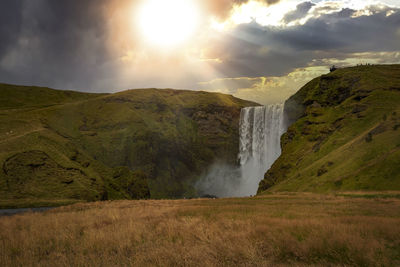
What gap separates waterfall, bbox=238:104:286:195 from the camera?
227 ft

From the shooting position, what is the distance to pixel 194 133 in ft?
330

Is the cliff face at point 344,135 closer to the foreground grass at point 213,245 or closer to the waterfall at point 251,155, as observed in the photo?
the waterfall at point 251,155

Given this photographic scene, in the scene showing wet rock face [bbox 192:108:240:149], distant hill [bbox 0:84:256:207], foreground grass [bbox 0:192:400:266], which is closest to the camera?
foreground grass [bbox 0:192:400:266]

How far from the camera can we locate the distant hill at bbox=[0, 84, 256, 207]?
3569 cm

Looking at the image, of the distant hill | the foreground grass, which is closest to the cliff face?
the foreground grass

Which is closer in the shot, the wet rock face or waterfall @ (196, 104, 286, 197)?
waterfall @ (196, 104, 286, 197)

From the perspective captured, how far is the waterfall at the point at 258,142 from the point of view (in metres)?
69.1

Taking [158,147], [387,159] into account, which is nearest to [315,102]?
[387,159]

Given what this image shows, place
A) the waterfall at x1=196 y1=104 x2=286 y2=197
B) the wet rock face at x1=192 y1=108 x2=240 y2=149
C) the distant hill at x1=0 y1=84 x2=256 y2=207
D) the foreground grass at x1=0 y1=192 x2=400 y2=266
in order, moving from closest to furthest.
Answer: the foreground grass at x1=0 y1=192 x2=400 y2=266
the distant hill at x1=0 y1=84 x2=256 y2=207
the waterfall at x1=196 y1=104 x2=286 y2=197
the wet rock face at x1=192 y1=108 x2=240 y2=149

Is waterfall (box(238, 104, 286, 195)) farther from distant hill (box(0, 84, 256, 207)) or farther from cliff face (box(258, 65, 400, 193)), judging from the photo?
distant hill (box(0, 84, 256, 207))

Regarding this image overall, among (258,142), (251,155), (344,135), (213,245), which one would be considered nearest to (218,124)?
(251,155)

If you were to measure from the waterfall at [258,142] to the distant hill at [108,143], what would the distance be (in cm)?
925

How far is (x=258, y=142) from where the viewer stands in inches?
3093

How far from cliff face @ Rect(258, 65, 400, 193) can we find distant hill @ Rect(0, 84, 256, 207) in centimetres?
2925
